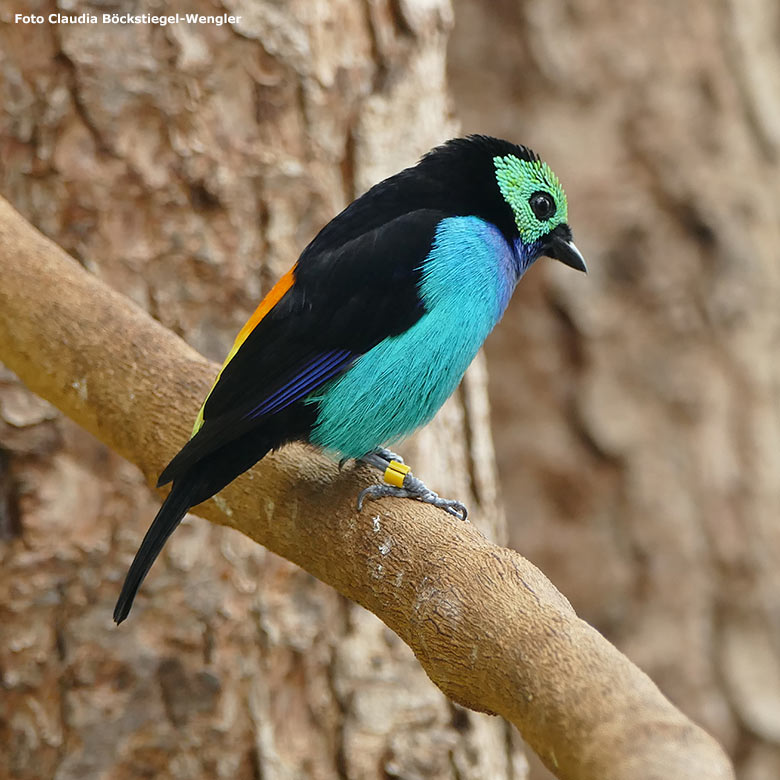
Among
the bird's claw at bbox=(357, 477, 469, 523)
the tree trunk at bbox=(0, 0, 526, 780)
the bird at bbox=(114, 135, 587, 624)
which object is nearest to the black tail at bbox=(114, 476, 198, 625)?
the bird at bbox=(114, 135, 587, 624)

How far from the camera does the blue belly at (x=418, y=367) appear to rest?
298 centimetres

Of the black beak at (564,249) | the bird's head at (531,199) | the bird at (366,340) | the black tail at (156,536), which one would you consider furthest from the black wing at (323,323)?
A: the black beak at (564,249)

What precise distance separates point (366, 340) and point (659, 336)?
324 centimetres

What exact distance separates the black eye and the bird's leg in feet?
2.71

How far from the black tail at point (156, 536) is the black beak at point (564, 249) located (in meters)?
1.36

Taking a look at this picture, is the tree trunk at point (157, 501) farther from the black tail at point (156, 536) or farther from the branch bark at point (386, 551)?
the black tail at point (156, 536)

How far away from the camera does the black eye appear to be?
3.35 metres

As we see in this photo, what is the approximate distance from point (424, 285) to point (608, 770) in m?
1.53

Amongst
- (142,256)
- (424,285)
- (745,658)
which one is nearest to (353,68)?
(142,256)

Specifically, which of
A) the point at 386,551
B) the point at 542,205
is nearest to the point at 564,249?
the point at 542,205

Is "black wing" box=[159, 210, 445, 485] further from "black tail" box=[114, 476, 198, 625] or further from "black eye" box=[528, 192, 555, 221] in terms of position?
"black eye" box=[528, 192, 555, 221]

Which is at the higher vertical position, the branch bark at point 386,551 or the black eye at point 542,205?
the black eye at point 542,205

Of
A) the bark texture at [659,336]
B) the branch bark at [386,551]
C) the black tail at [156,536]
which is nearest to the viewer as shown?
the branch bark at [386,551]

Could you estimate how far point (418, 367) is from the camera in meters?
2.98
